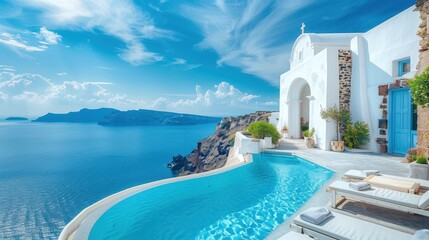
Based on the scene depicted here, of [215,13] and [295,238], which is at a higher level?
[215,13]

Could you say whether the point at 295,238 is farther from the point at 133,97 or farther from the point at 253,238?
the point at 133,97

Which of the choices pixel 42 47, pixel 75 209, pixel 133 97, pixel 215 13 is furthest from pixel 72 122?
pixel 215 13

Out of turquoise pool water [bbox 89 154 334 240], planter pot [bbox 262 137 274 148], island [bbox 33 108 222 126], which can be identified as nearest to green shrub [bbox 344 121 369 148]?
planter pot [bbox 262 137 274 148]

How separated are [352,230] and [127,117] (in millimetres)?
143097

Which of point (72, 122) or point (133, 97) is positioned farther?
point (72, 122)

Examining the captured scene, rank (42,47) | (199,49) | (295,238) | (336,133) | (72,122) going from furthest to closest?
(72,122) → (199,49) → (42,47) → (336,133) → (295,238)

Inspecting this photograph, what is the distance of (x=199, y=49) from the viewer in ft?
97.1

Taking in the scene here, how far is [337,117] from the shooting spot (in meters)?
9.59

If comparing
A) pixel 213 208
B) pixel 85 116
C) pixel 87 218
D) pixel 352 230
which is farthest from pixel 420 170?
pixel 85 116

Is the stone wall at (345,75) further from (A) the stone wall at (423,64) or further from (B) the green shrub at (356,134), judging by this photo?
(A) the stone wall at (423,64)

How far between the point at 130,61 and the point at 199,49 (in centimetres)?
1737

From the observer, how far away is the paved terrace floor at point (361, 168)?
3.15 m

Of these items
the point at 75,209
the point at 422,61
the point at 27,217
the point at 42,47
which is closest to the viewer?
the point at 422,61

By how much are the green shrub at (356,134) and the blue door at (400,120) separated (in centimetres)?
93
